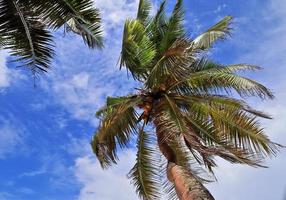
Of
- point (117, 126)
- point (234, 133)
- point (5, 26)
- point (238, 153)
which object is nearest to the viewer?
point (5, 26)

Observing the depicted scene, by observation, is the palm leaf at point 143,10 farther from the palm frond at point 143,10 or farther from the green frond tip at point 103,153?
the green frond tip at point 103,153

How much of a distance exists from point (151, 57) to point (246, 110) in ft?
13.0

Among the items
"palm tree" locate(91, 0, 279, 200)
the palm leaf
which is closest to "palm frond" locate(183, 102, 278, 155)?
"palm tree" locate(91, 0, 279, 200)

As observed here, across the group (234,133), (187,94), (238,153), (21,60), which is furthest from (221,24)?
(21,60)

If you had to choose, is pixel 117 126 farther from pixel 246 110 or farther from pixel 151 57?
pixel 246 110

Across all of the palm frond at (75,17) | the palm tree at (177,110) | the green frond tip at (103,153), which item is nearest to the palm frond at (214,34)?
the palm tree at (177,110)

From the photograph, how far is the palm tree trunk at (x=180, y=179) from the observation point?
13.9 metres

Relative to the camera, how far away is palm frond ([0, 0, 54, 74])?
34.8 feet

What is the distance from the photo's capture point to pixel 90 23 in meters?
11.2

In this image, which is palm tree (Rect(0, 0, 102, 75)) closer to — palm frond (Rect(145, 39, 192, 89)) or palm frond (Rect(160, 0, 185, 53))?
palm frond (Rect(145, 39, 192, 89))

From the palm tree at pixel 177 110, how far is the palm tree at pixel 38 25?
193 inches

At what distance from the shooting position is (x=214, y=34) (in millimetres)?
19625

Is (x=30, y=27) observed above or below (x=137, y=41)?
below

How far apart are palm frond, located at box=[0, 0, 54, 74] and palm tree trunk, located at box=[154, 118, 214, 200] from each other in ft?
19.5
